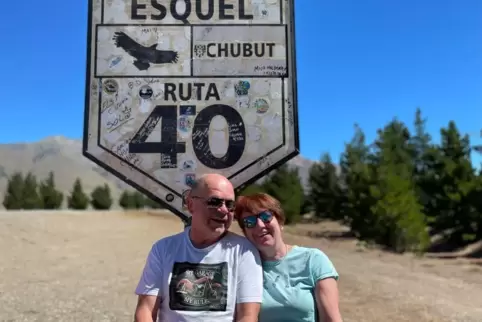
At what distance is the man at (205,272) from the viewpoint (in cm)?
238

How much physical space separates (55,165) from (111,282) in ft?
525

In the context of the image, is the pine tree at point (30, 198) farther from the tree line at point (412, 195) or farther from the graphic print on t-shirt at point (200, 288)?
the graphic print on t-shirt at point (200, 288)

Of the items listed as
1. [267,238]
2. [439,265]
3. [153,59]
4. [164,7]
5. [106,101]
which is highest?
[164,7]

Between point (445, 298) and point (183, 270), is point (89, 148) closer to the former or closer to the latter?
point (183, 270)

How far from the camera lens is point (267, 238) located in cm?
260

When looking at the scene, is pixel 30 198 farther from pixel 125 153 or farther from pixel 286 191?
pixel 125 153

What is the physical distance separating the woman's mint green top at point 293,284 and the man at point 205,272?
4.6 inches

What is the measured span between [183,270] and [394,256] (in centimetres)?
2727

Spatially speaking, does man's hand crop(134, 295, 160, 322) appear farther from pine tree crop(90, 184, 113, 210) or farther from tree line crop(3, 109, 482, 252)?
pine tree crop(90, 184, 113, 210)

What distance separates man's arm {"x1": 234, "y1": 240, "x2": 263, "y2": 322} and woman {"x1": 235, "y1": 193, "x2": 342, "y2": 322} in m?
0.12

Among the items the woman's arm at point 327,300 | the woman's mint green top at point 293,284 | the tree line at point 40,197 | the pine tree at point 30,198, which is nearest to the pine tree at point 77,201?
the tree line at point 40,197

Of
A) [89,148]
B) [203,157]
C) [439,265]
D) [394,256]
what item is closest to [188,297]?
[203,157]

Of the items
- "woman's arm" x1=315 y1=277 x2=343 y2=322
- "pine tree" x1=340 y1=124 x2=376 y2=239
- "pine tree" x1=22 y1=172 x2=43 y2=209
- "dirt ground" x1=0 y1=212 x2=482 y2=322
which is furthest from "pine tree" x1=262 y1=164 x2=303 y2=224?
"woman's arm" x1=315 y1=277 x2=343 y2=322

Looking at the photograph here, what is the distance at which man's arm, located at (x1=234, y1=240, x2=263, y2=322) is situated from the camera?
2369 mm
